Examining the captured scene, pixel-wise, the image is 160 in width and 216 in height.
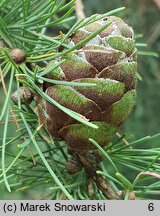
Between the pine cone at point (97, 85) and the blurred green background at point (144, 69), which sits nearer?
the pine cone at point (97, 85)

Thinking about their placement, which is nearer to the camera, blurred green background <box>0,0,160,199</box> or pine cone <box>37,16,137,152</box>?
pine cone <box>37,16,137,152</box>

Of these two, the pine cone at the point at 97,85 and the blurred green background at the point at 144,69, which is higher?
the pine cone at the point at 97,85

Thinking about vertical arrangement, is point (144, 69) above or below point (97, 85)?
below

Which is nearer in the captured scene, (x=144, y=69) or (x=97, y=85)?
(x=97, y=85)

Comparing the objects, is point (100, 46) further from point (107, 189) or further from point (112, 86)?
point (107, 189)

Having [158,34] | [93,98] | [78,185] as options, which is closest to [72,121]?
[93,98]
